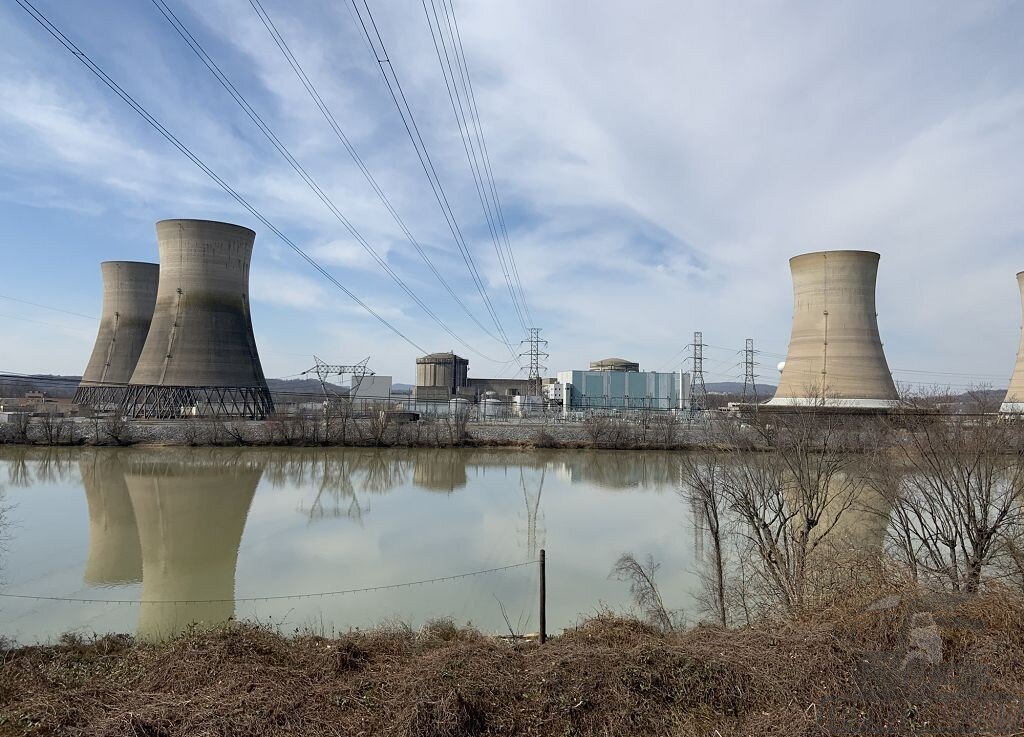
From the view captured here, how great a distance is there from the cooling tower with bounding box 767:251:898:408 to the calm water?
6.64 m

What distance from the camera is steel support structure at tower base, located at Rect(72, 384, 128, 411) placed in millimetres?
25016

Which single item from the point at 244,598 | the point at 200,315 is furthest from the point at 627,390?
the point at 244,598

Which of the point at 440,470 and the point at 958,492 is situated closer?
the point at 958,492

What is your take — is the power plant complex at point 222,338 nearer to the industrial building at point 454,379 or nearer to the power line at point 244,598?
the power line at point 244,598

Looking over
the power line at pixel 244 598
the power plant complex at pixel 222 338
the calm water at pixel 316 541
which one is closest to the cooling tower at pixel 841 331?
the power plant complex at pixel 222 338

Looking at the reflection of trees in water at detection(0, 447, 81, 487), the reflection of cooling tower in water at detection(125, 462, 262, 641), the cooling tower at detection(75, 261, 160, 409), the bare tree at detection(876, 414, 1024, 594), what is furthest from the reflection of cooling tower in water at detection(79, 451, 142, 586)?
the cooling tower at detection(75, 261, 160, 409)

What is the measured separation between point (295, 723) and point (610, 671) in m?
1.60

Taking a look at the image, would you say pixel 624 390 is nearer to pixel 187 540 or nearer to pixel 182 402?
pixel 182 402

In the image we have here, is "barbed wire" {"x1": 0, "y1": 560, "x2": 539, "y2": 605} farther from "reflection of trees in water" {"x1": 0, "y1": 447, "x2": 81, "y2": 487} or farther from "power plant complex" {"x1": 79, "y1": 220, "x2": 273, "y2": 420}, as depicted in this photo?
"power plant complex" {"x1": 79, "y1": 220, "x2": 273, "y2": 420}

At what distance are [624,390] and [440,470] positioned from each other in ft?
88.1

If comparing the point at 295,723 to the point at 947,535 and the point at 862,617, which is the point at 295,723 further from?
the point at 947,535

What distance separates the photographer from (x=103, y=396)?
84.4 feet

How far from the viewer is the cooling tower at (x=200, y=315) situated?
20.5 metres

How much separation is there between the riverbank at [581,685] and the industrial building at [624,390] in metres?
36.7
